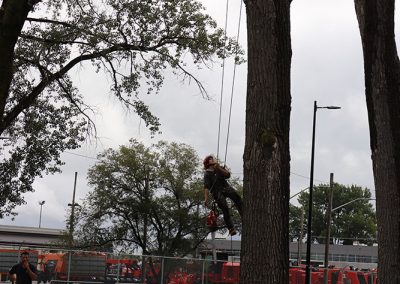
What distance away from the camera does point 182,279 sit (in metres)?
22.8

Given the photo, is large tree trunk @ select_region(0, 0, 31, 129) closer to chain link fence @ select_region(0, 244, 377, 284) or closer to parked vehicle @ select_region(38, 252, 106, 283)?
chain link fence @ select_region(0, 244, 377, 284)

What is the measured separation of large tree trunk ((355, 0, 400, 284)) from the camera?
9688 millimetres

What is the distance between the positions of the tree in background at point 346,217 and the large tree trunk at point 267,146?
10842cm

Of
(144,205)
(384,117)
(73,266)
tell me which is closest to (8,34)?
(384,117)

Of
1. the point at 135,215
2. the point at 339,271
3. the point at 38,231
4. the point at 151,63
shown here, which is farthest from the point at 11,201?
the point at 38,231

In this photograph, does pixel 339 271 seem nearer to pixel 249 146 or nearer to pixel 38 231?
pixel 249 146

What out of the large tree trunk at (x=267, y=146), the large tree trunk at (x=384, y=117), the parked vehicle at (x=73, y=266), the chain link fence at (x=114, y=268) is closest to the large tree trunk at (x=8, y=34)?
the large tree trunk at (x=384, y=117)

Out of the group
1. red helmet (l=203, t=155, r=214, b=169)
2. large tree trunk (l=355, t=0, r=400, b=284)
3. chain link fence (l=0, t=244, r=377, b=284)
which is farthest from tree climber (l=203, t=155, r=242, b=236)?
chain link fence (l=0, t=244, r=377, b=284)

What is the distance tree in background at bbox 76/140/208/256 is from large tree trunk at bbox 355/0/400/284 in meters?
30.4

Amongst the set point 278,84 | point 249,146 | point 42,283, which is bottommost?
point 42,283

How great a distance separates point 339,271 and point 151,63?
1119 centimetres

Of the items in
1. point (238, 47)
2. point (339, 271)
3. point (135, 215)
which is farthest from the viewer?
point (135, 215)

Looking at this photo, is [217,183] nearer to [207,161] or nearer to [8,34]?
[207,161]

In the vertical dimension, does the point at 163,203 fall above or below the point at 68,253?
above
